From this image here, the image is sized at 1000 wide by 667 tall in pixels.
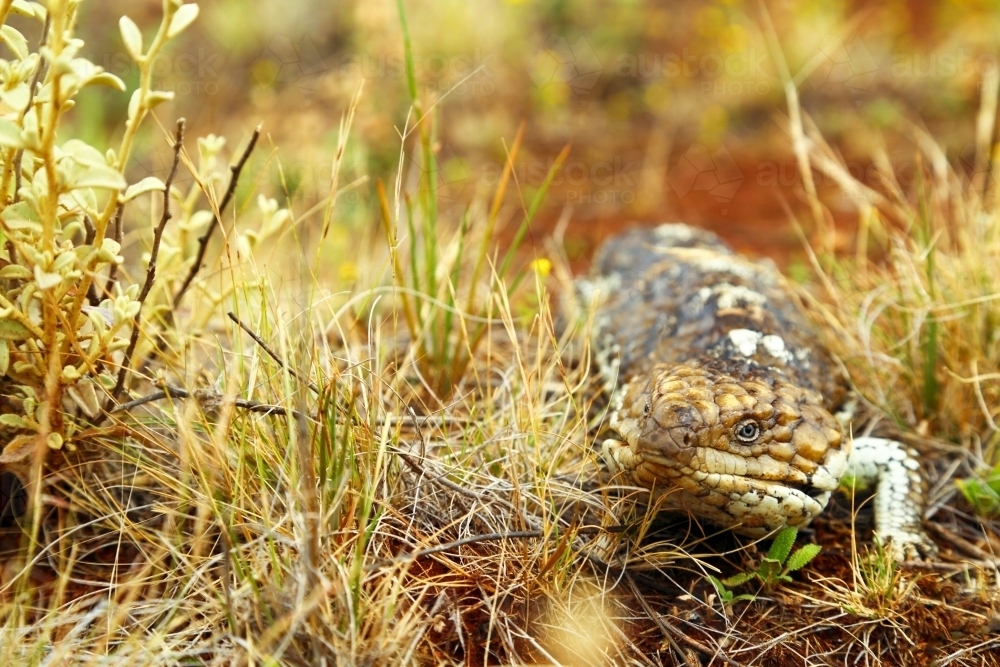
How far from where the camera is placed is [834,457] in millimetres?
2354

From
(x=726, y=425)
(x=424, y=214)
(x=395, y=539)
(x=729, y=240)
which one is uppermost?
(x=424, y=214)

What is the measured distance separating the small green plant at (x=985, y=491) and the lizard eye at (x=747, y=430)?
3.02 ft

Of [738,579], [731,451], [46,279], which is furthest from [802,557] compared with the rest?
[46,279]

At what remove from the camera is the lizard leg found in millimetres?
2539

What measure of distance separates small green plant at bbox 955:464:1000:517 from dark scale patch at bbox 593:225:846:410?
1.58 feet

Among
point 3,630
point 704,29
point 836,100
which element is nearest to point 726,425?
point 3,630

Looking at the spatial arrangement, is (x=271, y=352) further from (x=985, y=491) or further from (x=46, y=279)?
(x=985, y=491)

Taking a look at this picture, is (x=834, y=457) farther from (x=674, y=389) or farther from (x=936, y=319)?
(x=936, y=319)

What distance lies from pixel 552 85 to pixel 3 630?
239 inches

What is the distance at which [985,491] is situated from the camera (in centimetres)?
267

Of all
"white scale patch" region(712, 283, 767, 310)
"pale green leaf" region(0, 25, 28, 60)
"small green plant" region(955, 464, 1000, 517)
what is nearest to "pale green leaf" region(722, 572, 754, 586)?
"small green plant" region(955, 464, 1000, 517)

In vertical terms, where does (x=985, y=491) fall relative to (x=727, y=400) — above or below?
below

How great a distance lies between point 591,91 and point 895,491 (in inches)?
226

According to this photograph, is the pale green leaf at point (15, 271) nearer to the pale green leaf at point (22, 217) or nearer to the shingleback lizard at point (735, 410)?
the pale green leaf at point (22, 217)
